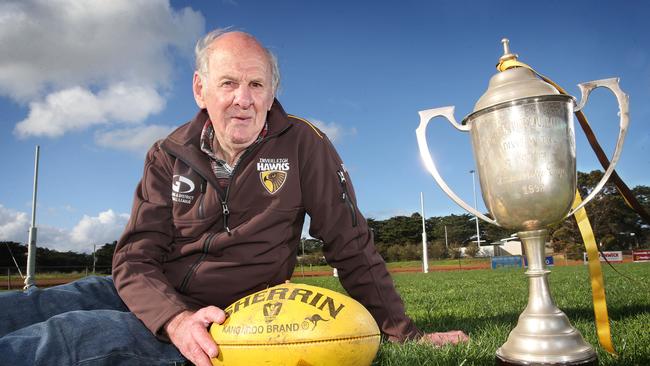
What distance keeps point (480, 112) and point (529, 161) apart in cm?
25

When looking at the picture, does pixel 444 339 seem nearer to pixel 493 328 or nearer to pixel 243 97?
pixel 493 328

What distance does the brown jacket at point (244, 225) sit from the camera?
2.16 m

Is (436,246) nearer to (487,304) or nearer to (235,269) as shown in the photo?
(487,304)

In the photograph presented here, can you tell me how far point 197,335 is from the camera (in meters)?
1.69

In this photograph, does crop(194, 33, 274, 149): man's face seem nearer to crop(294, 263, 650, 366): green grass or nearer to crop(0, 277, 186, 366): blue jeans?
crop(0, 277, 186, 366): blue jeans

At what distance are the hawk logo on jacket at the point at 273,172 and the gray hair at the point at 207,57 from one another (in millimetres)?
386

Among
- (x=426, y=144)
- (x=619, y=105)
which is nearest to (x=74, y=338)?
(x=426, y=144)

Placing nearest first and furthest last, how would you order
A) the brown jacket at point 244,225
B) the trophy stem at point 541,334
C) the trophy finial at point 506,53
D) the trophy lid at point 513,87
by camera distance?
1. the trophy stem at point 541,334
2. the trophy lid at point 513,87
3. the trophy finial at point 506,53
4. the brown jacket at point 244,225

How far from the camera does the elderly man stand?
2.17 meters

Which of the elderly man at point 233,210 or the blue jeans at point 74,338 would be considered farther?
the elderly man at point 233,210

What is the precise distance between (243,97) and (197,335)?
3.41 feet

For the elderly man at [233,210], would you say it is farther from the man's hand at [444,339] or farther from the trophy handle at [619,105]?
the trophy handle at [619,105]

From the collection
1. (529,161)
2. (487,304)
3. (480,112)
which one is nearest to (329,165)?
(480,112)

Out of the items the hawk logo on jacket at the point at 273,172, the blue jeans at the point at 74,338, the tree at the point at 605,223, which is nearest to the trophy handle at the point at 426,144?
the hawk logo on jacket at the point at 273,172
